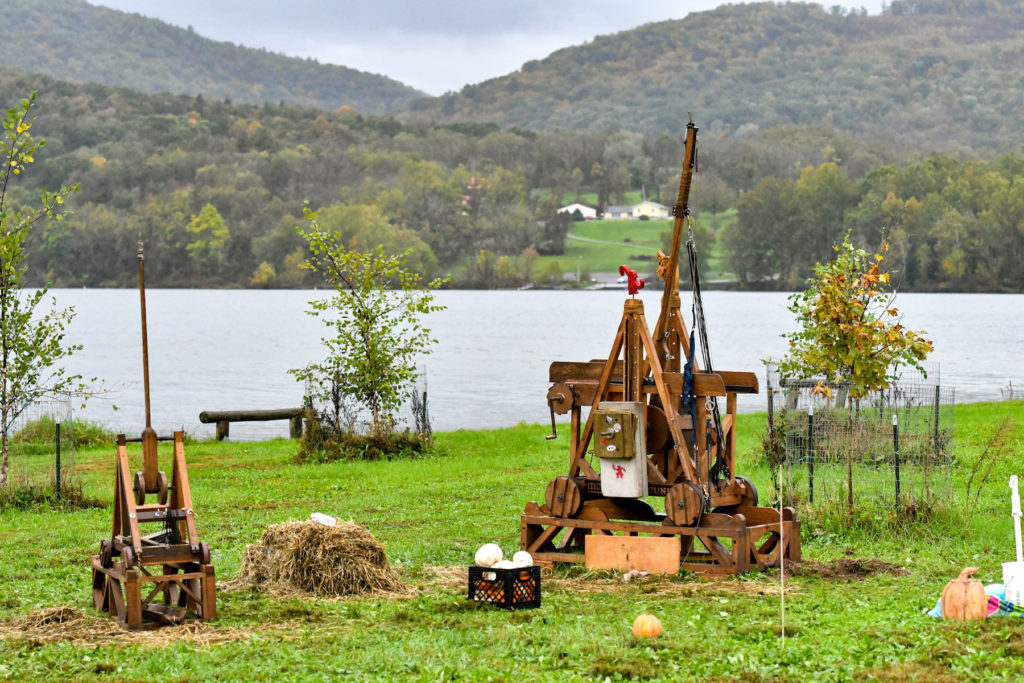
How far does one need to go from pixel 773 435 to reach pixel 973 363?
151 ft

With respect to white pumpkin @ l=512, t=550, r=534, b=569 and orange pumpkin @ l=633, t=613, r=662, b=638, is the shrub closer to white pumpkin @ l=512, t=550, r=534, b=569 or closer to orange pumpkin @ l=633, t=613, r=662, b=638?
white pumpkin @ l=512, t=550, r=534, b=569

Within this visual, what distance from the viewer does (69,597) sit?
35.7ft

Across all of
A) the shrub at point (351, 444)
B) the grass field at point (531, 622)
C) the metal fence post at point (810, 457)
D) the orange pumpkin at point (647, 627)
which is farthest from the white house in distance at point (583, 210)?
the orange pumpkin at point (647, 627)

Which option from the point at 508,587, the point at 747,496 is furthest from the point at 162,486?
the point at 747,496

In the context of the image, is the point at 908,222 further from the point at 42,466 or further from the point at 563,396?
the point at 563,396

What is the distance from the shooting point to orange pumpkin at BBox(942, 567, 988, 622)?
29.8 feet

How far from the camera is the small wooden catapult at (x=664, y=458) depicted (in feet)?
37.4

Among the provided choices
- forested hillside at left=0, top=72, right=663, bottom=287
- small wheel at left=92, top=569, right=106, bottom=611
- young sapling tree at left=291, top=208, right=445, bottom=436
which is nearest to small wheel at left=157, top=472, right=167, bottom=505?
small wheel at left=92, top=569, right=106, bottom=611

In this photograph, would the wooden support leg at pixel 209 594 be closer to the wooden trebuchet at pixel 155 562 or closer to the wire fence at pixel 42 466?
the wooden trebuchet at pixel 155 562

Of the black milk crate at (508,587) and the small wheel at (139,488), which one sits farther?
the small wheel at (139,488)

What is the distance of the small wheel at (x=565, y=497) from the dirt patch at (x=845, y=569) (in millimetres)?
2045

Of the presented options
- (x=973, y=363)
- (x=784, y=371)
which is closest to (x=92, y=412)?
(x=784, y=371)

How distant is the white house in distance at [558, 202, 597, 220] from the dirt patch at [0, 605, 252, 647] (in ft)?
535

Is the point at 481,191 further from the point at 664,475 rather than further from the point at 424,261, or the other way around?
the point at 664,475
